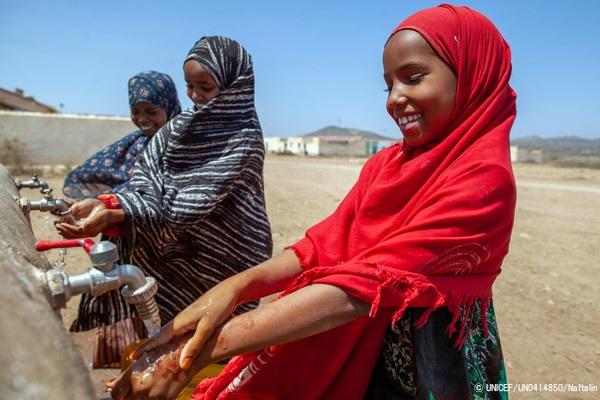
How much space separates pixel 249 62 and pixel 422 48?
1249 millimetres

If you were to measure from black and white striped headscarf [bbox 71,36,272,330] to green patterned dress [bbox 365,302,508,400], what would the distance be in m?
1.13

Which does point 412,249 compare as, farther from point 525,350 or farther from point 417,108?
point 525,350

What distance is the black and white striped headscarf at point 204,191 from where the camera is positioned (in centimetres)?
218

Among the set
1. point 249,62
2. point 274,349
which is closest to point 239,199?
point 249,62

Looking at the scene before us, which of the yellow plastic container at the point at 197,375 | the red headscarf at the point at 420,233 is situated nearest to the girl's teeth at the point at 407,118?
the red headscarf at the point at 420,233

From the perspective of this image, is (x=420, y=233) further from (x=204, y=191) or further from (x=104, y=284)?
(x=204, y=191)

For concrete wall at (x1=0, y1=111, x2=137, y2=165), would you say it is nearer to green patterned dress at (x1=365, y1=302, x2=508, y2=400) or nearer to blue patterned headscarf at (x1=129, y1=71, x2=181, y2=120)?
blue patterned headscarf at (x1=129, y1=71, x2=181, y2=120)

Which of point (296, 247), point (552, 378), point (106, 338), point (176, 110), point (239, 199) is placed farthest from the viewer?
point (176, 110)

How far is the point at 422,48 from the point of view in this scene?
1.34 metres

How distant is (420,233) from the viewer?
1179mm

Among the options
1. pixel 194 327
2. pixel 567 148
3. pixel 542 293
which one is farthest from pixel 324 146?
pixel 567 148

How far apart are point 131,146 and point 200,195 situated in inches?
45.5

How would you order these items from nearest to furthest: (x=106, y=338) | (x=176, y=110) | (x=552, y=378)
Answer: (x=106, y=338) → (x=552, y=378) → (x=176, y=110)

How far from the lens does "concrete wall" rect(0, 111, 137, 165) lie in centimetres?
1288
